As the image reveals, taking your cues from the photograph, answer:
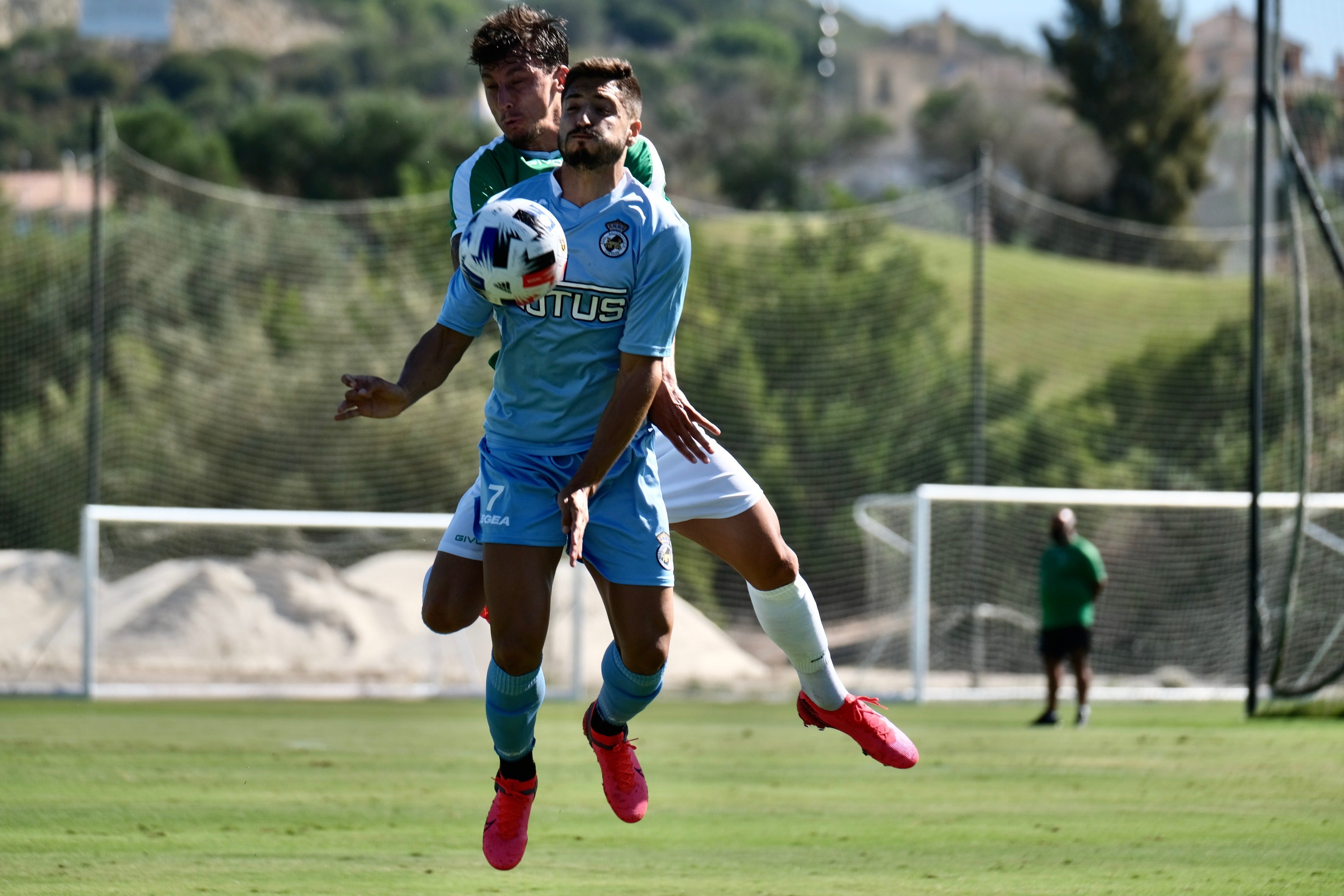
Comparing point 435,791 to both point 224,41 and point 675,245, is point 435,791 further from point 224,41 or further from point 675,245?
point 224,41

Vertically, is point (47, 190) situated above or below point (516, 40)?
above

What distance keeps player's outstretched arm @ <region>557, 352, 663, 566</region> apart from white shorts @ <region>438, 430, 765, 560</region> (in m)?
0.48

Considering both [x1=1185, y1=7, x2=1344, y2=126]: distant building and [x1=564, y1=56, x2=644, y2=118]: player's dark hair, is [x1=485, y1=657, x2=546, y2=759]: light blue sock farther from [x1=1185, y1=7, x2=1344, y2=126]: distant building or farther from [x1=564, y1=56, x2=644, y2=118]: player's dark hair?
[x1=1185, y1=7, x2=1344, y2=126]: distant building

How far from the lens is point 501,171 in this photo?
19.2 feet

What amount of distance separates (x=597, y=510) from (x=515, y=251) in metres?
0.93

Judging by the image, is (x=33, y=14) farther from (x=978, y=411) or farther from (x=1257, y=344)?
(x=1257, y=344)

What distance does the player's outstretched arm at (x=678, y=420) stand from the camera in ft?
18.1

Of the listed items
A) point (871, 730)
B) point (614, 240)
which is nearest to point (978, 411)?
point (871, 730)

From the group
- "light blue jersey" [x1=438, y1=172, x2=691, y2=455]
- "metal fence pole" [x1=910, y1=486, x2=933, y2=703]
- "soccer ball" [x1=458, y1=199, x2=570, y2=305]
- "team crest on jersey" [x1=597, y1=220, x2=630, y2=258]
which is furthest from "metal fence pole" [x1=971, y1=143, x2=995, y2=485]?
"soccer ball" [x1=458, y1=199, x2=570, y2=305]

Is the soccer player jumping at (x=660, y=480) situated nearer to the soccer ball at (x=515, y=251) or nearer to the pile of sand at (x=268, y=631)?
the soccer ball at (x=515, y=251)

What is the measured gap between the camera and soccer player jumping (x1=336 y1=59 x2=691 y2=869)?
5.28m

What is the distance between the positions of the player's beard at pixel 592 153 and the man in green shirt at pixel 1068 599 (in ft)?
35.5

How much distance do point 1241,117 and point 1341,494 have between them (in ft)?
286

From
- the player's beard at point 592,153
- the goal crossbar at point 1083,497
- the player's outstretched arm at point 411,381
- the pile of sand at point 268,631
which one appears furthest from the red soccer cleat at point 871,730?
the goal crossbar at point 1083,497
